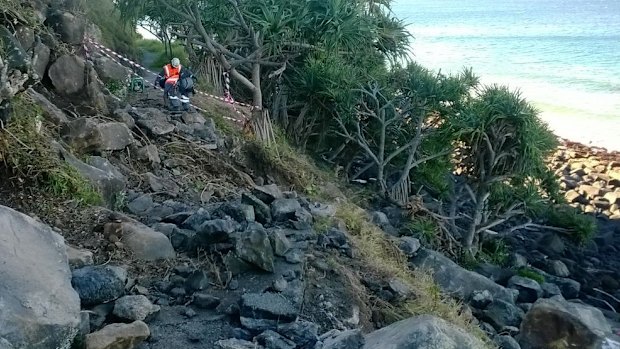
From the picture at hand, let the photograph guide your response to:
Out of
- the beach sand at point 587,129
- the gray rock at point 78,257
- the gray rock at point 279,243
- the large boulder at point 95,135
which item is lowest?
the gray rock at point 78,257

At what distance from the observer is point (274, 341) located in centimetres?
361

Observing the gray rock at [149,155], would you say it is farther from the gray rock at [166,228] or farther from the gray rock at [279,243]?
the gray rock at [279,243]

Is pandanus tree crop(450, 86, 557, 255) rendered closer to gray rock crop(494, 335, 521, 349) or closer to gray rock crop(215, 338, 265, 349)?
gray rock crop(494, 335, 521, 349)

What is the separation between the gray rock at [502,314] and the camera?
302 inches

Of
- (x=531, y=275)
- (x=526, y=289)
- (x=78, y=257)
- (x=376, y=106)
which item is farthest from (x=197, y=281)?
(x=376, y=106)

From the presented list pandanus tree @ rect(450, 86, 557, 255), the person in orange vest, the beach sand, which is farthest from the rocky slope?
the beach sand

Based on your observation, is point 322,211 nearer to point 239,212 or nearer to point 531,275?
point 239,212

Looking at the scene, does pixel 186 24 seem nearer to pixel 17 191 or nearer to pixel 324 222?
pixel 324 222

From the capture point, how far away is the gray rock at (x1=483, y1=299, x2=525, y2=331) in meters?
7.68

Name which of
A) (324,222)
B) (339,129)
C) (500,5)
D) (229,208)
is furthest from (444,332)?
(500,5)

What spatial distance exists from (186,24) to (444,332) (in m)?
9.78

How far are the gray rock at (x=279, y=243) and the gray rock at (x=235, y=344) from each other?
1.34 m

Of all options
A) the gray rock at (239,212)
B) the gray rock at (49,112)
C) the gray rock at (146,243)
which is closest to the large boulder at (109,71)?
the gray rock at (49,112)

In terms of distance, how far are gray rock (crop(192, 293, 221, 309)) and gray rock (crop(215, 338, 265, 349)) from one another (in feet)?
1.84
